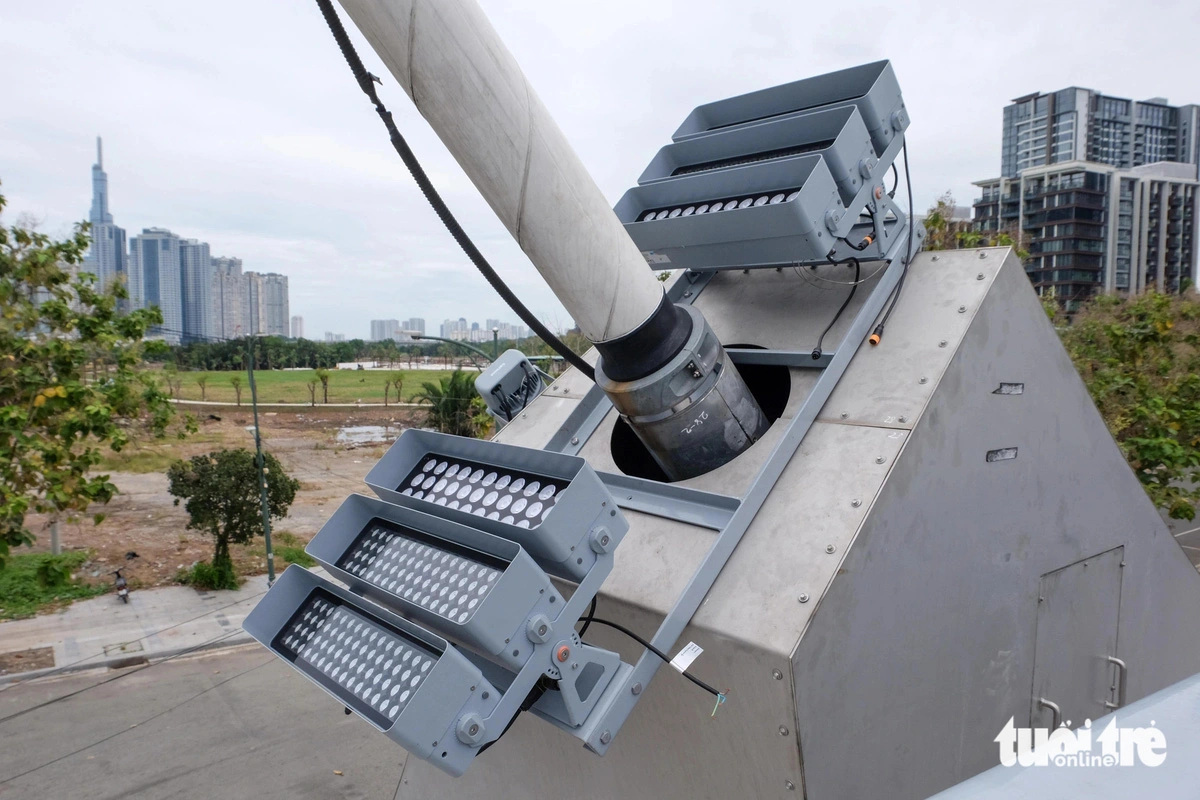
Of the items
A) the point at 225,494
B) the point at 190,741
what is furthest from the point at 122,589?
the point at 190,741

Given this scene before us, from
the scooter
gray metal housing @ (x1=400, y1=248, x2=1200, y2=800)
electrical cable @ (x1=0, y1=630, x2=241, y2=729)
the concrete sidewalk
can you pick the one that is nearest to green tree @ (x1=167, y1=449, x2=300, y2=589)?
the concrete sidewalk

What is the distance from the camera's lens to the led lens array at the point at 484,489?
2645mm

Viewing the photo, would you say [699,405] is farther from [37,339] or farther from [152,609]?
[152,609]

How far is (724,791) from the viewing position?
2.80m

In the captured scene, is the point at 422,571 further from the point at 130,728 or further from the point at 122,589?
the point at 122,589

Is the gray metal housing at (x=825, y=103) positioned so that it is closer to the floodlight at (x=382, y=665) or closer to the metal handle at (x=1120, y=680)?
the metal handle at (x=1120, y=680)

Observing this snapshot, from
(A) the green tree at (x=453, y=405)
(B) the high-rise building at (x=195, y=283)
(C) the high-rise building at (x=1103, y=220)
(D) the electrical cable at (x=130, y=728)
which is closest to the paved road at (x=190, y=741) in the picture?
(D) the electrical cable at (x=130, y=728)

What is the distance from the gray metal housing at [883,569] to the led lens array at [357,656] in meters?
0.78

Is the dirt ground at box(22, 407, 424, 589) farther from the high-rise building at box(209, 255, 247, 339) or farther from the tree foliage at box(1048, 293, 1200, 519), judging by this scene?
the tree foliage at box(1048, 293, 1200, 519)

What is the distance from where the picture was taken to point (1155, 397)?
8.82 metres

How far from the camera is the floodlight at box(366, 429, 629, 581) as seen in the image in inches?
97.6

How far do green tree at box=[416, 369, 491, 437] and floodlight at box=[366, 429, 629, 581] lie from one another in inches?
690

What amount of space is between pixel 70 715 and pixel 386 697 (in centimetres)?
884

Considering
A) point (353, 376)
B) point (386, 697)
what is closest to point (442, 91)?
point (386, 697)
